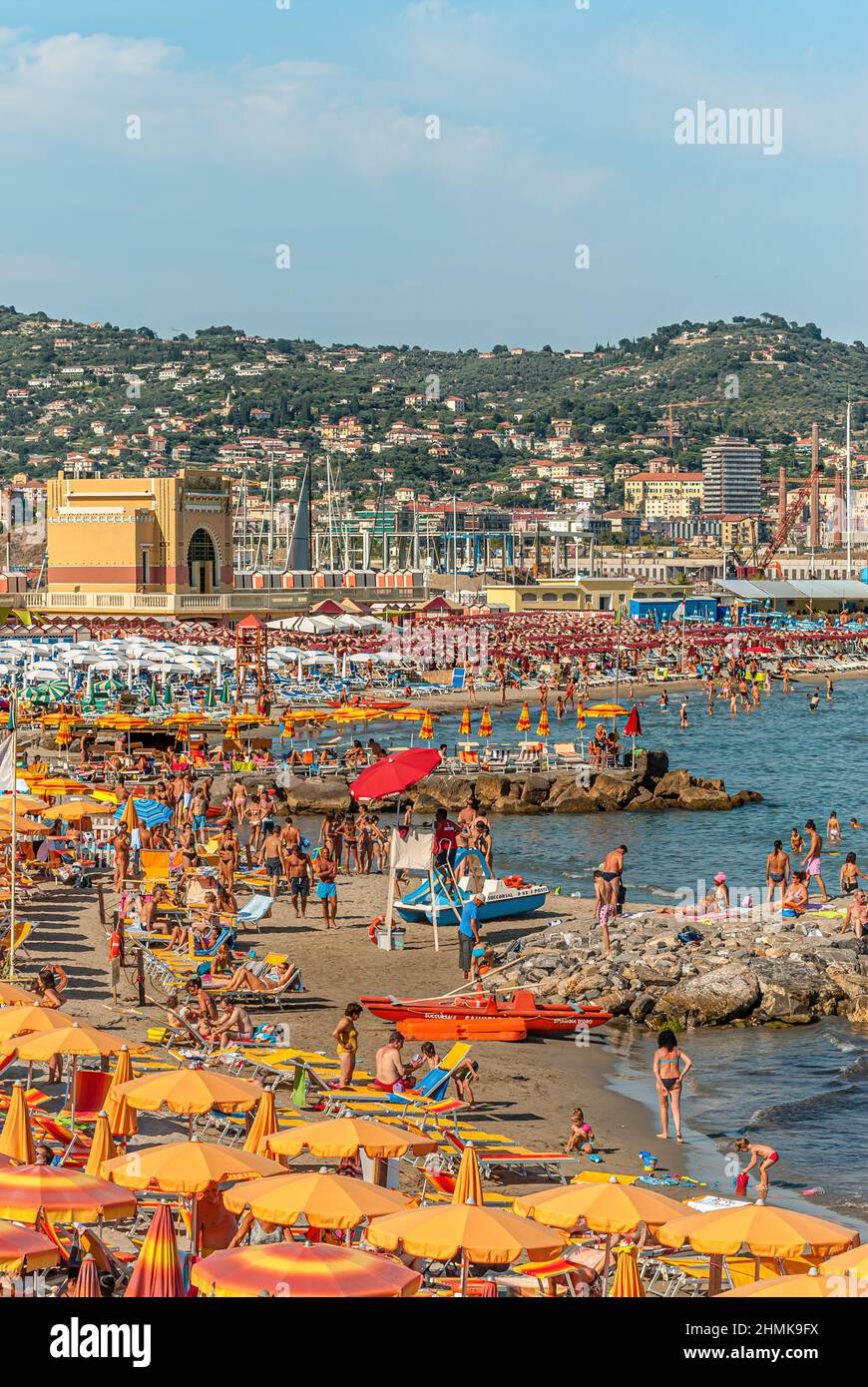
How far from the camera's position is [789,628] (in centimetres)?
9788

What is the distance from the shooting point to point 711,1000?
18.3 metres

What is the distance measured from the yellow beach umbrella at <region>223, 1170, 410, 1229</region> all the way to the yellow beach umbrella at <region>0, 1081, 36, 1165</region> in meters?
1.62

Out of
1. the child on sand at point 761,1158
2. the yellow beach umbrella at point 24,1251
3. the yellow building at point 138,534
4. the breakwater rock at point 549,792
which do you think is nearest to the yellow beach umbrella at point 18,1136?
the yellow beach umbrella at point 24,1251

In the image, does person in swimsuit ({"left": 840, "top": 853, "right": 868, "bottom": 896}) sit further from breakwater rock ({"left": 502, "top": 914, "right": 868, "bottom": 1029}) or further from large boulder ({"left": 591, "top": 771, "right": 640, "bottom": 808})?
large boulder ({"left": 591, "top": 771, "right": 640, "bottom": 808})

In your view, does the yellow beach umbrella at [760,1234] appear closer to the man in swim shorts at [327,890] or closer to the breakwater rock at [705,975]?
the breakwater rock at [705,975]

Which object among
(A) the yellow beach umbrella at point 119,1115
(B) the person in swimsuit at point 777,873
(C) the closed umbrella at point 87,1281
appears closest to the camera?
(C) the closed umbrella at point 87,1281

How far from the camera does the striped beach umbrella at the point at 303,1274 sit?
7.81m

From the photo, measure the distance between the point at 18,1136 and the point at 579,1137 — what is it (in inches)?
179

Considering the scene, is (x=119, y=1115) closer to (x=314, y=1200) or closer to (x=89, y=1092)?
(x=89, y=1092)

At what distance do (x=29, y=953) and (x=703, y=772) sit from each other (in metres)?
27.6

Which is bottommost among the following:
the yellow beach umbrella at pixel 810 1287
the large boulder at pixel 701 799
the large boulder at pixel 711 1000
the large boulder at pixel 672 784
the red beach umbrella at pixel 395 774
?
the large boulder at pixel 701 799

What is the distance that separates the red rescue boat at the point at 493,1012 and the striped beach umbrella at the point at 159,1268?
860cm

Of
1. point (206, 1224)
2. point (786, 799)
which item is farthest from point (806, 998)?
point (786, 799)

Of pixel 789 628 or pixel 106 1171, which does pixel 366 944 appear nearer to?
pixel 106 1171
